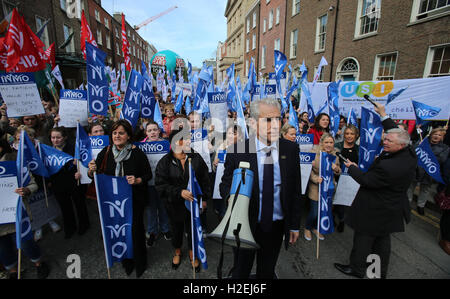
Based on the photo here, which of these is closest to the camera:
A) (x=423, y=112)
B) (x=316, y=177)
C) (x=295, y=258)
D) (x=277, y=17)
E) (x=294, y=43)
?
(x=295, y=258)

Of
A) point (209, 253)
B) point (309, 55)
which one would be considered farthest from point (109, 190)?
point (309, 55)

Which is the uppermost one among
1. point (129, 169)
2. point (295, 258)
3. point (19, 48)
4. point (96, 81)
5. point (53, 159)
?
point (19, 48)

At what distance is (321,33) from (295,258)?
644 inches

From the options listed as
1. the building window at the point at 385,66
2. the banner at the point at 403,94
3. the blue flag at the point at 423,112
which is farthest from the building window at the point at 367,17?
the blue flag at the point at 423,112

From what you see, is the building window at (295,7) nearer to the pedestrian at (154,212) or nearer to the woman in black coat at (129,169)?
the pedestrian at (154,212)

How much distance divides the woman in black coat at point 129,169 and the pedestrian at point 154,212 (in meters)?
0.58

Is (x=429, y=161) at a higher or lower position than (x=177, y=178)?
lower

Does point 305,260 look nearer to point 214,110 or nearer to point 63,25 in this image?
point 214,110

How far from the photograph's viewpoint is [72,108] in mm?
3754

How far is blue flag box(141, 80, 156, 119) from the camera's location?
3.91m

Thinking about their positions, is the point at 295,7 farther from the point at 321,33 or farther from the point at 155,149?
the point at 155,149

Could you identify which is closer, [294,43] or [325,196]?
[325,196]

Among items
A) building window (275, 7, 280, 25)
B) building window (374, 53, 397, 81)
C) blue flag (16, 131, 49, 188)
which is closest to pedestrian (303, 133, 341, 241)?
blue flag (16, 131, 49, 188)

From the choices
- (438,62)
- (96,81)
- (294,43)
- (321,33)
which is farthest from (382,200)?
(294,43)
